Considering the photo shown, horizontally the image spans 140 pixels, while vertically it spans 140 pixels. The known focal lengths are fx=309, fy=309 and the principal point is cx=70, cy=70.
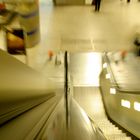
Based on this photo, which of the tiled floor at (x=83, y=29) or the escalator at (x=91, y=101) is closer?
the escalator at (x=91, y=101)

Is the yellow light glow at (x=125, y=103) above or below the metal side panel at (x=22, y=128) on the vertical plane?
above

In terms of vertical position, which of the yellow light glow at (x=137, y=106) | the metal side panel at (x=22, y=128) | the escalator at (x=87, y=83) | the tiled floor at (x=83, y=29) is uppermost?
the tiled floor at (x=83, y=29)

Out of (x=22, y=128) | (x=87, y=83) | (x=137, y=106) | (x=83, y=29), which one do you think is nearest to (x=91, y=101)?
(x=87, y=83)

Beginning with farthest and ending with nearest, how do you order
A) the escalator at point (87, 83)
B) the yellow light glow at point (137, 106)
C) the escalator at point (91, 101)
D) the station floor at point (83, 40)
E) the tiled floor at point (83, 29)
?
the tiled floor at point (83, 29), the station floor at point (83, 40), the escalator at point (87, 83), the escalator at point (91, 101), the yellow light glow at point (137, 106)

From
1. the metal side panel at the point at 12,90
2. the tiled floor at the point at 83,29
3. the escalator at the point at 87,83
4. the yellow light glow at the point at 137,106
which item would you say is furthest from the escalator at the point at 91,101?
the metal side panel at the point at 12,90

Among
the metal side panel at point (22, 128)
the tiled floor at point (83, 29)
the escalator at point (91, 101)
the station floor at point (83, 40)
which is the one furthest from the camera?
the tiled floor at point (83, 29)

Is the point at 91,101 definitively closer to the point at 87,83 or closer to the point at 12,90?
the point at 87,83

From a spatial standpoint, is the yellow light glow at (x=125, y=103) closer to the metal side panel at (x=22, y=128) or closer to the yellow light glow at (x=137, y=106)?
the yellow light glow at (x=137, y=106)

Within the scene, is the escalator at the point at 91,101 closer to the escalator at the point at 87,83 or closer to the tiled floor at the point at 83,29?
the escalator at the point at 87,83

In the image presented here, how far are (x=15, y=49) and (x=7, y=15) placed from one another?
456 centimetres

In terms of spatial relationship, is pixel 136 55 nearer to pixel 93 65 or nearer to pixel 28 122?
pixel 93 65

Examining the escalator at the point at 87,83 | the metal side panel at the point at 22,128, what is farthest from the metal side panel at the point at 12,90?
the escalator at the point at 87,83

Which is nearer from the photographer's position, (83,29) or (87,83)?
(87,83)

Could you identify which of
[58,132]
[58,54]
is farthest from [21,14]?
[58,132]
